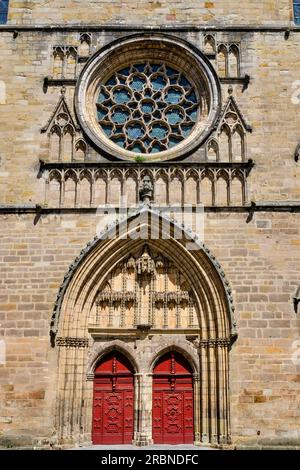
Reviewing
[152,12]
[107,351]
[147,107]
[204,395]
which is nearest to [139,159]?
[147,107]

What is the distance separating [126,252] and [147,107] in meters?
3.47

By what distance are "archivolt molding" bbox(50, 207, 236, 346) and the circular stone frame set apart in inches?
64.7

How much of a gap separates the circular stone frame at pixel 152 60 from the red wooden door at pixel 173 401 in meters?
4.36

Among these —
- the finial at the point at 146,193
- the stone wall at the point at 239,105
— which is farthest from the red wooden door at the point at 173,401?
the stone wall at the point at 239,105

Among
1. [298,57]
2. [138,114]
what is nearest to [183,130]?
[138,114]

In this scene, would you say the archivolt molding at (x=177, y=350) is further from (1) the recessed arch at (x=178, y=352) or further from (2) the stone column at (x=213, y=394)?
(2) the stone column at (x=213, y=394)

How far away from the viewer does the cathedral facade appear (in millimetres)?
10922

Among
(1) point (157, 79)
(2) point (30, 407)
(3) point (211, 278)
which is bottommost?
(2) point (30, 407)

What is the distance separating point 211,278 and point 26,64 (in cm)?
640

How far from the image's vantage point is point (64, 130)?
12.5 meters

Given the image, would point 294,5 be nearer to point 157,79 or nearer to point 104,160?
point 157,79

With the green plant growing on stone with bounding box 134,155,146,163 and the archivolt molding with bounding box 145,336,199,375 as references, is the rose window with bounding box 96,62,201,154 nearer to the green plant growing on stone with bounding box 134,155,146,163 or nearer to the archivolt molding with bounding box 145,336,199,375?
the green plant growing on stone with bounding box 134,155,146,163

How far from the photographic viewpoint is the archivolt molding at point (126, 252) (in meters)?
11.2

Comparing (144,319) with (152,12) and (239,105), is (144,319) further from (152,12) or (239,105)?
(152,12)
